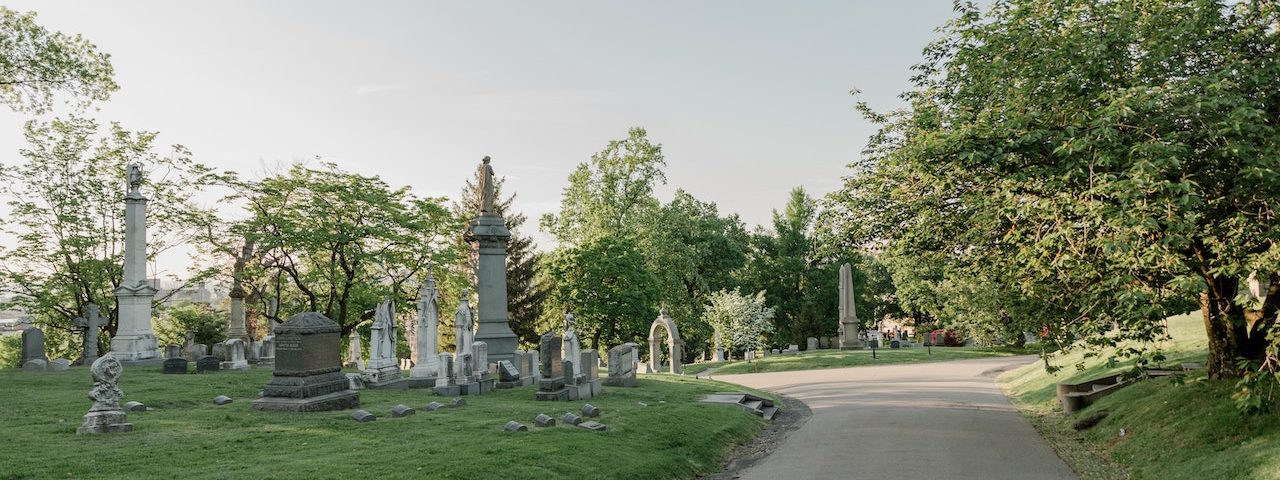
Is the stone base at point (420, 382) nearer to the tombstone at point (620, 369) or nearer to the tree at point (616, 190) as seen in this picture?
the tombstone at point (620, 369)

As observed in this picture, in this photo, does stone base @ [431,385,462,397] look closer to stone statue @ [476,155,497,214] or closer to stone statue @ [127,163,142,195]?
stone statue @ [476,155,497,214]

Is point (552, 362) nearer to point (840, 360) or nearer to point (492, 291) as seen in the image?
point (492, 291)

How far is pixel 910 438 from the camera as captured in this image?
47.4 ft

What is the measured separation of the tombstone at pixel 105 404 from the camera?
37.6 feet

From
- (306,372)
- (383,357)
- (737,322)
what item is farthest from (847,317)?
(306,372)

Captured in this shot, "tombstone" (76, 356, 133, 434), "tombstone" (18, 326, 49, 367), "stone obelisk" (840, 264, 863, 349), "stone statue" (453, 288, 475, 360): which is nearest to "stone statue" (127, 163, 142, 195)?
"tombstone" (18, 326, 49, 367)

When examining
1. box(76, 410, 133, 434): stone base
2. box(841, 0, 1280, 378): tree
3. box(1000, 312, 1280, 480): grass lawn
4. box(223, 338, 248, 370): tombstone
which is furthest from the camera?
box(223, 338, 248, 370): tombstone

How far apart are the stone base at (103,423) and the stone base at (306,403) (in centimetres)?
262

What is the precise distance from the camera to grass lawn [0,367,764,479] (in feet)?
30.8

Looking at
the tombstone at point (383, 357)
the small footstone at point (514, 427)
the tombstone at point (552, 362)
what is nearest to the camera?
the small footstone at point (514, 427)

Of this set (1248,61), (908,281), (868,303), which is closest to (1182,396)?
(1248,61)

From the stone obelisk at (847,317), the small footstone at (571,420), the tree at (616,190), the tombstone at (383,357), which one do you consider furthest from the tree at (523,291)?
the small footstone at (571,420)

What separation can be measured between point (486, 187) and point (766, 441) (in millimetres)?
14548

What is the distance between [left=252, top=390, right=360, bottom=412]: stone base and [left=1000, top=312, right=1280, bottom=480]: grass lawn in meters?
13.4
